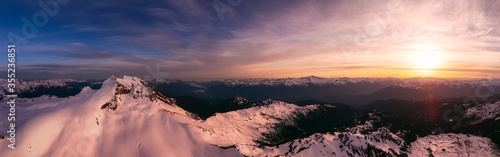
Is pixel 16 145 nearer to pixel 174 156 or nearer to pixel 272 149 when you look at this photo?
pixel 174 156

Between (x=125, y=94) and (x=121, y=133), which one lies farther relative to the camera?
(x=125, y=94)

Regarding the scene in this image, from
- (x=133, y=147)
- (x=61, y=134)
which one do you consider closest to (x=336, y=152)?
(x=133, y=147)

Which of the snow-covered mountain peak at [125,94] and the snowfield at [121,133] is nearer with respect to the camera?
the snowfield at [121,133]

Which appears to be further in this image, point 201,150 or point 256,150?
point 256,150

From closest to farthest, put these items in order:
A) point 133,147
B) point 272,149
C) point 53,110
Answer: point 53,110 < point 133,147 < point 272,149

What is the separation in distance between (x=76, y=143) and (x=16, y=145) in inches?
1050

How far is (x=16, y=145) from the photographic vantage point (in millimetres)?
94125

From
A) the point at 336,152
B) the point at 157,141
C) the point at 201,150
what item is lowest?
the point at 336,152

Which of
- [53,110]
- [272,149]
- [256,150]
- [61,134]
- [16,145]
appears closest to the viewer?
[16,145]

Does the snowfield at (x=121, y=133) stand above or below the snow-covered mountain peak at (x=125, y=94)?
below

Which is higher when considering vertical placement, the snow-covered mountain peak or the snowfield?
the snow-covered mountain peak

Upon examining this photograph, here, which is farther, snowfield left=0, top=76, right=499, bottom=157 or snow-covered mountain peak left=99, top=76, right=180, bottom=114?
snow-covered mountain peak left=99, top=76, right=180, bottom=114

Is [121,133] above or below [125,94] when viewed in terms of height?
below

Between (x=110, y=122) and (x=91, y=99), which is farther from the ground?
(x=91, y=99)
